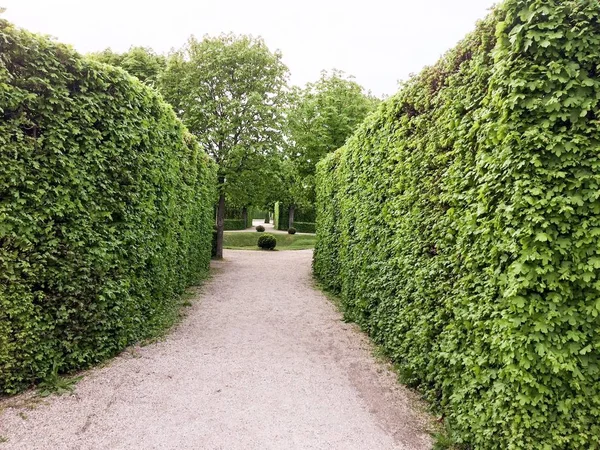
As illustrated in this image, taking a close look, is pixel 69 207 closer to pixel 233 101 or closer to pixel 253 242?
pixel 233 101

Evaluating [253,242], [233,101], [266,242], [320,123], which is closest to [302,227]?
[253,242]

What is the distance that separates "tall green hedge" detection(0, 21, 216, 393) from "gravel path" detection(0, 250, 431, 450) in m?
0.50

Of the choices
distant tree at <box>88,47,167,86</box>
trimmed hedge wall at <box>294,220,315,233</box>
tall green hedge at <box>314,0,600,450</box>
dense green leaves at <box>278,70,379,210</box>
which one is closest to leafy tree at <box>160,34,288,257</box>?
distant tree at <box>88,47,167,86</box>

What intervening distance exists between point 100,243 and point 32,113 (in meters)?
1.64

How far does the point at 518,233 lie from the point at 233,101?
13.3 meters

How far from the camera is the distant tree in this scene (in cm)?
1510

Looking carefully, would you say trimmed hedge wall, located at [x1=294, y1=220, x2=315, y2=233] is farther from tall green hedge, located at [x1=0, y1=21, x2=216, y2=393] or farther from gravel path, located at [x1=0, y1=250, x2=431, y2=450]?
tall green hedge, located at [x1=0, y1=21, x2=216, y2=393]

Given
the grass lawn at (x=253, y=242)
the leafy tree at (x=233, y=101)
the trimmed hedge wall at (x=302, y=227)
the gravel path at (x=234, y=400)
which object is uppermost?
the leafy tree at (x=233, y=101)

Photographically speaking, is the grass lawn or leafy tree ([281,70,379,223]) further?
the grass lawn

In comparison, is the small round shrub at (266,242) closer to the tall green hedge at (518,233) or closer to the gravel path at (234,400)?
the gravel path at (234,400)

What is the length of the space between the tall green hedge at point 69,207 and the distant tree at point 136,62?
1143cm

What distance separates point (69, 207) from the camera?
413cm

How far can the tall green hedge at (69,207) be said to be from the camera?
371 cm

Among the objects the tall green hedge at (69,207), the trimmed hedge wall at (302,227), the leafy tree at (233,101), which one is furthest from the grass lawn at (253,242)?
the tall green hedge at (69,207)
